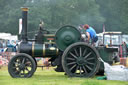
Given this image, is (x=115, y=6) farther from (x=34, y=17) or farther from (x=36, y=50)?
(x=36, y=50)

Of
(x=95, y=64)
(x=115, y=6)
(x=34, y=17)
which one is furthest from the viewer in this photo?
(x=115, y=6)

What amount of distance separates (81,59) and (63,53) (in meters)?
0.57

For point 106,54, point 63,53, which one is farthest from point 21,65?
point 106,54

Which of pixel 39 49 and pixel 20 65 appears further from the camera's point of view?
pixel 39 49

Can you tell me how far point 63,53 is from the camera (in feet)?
35.2

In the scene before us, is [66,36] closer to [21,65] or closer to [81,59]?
[81,59]

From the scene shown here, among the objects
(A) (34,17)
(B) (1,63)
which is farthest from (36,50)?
(A) (34,17)

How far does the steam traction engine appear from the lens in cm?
1070

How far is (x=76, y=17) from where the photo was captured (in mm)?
45812

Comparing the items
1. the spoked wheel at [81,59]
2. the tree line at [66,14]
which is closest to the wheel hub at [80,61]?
the spoked wheel at [81,59]

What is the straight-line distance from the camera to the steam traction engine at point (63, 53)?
10.7m

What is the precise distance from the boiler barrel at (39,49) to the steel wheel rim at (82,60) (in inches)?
23.1

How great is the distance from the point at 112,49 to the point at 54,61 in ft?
6.11

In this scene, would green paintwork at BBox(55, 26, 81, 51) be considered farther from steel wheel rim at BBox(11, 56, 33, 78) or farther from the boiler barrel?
steel wheel rim at BBox(11, 56, 33, 78)
